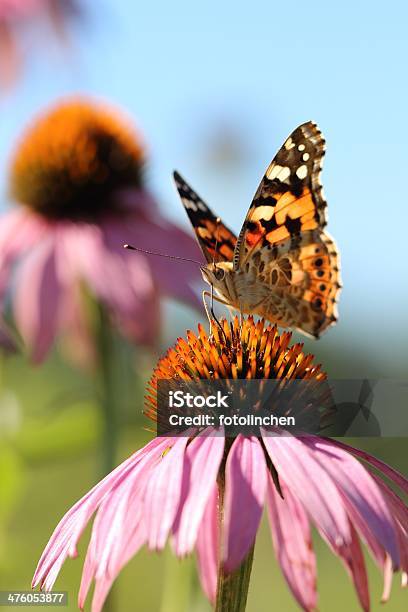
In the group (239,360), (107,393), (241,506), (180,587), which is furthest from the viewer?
(107,393)

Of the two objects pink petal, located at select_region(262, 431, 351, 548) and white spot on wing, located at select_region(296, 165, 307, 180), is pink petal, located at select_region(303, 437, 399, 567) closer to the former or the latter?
pink petal, located at select_region(262, 431, 351, 548)

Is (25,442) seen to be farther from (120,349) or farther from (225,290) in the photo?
(225,290)

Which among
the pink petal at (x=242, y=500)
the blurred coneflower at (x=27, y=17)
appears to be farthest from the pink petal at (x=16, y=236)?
the pink petal at (x=242, y=500)

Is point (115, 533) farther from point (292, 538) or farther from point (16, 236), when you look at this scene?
point (16, 236)

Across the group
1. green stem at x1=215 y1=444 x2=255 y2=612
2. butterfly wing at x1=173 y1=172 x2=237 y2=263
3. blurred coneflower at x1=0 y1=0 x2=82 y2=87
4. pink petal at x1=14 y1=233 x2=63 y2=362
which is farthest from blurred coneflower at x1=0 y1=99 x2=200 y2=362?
green stem at x1=215 y1=444 x2=255 y2=612

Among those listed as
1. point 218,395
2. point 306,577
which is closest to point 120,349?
point 218,395

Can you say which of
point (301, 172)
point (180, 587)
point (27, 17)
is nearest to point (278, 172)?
point (301, 172)
